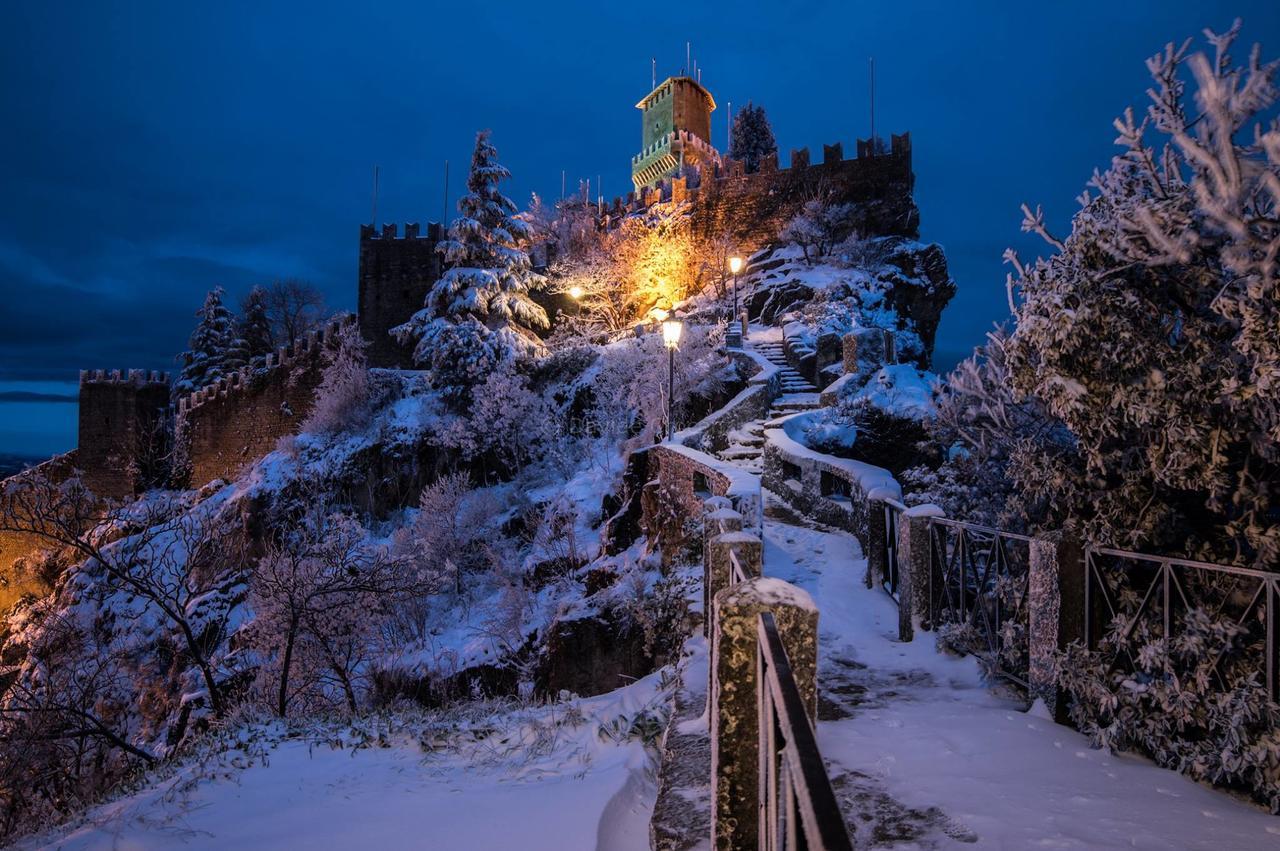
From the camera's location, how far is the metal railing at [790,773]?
1.28m

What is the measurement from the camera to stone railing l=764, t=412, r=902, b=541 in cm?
995

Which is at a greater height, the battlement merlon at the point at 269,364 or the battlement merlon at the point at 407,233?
the battlement merlon at the point at 407,233

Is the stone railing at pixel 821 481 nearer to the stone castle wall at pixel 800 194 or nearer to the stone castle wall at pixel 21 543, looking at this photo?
the stone castle wall at pixel 800 194

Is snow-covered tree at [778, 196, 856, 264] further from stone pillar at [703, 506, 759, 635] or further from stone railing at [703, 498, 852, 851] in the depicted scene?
stone railing at [703, 498, 852, 851]

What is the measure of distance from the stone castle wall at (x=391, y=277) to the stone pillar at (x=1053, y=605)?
32855 millimetres

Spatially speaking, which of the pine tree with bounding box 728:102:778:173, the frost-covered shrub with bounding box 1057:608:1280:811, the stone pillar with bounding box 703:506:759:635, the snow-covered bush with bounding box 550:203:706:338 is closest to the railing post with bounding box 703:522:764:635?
the stone pillar with bounding box 703:506:759:635

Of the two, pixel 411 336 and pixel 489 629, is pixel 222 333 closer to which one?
pixel 411 336

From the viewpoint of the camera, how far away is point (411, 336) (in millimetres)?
26156

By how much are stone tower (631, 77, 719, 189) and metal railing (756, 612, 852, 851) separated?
2095 inches

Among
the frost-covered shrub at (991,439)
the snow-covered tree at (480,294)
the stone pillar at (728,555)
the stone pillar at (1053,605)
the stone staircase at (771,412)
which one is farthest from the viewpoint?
the snow-covered tree at (480,294)

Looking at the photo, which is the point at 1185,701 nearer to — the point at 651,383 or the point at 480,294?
the point at 651,383

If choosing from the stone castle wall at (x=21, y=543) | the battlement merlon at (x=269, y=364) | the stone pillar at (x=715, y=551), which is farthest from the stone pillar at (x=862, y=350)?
the stone castle wall at (x=21, y=543)

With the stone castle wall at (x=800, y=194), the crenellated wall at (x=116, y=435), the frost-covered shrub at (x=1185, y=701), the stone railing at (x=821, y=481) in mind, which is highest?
the stone castle wall at (x=800, y=194)

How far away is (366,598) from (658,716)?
37.2ft
